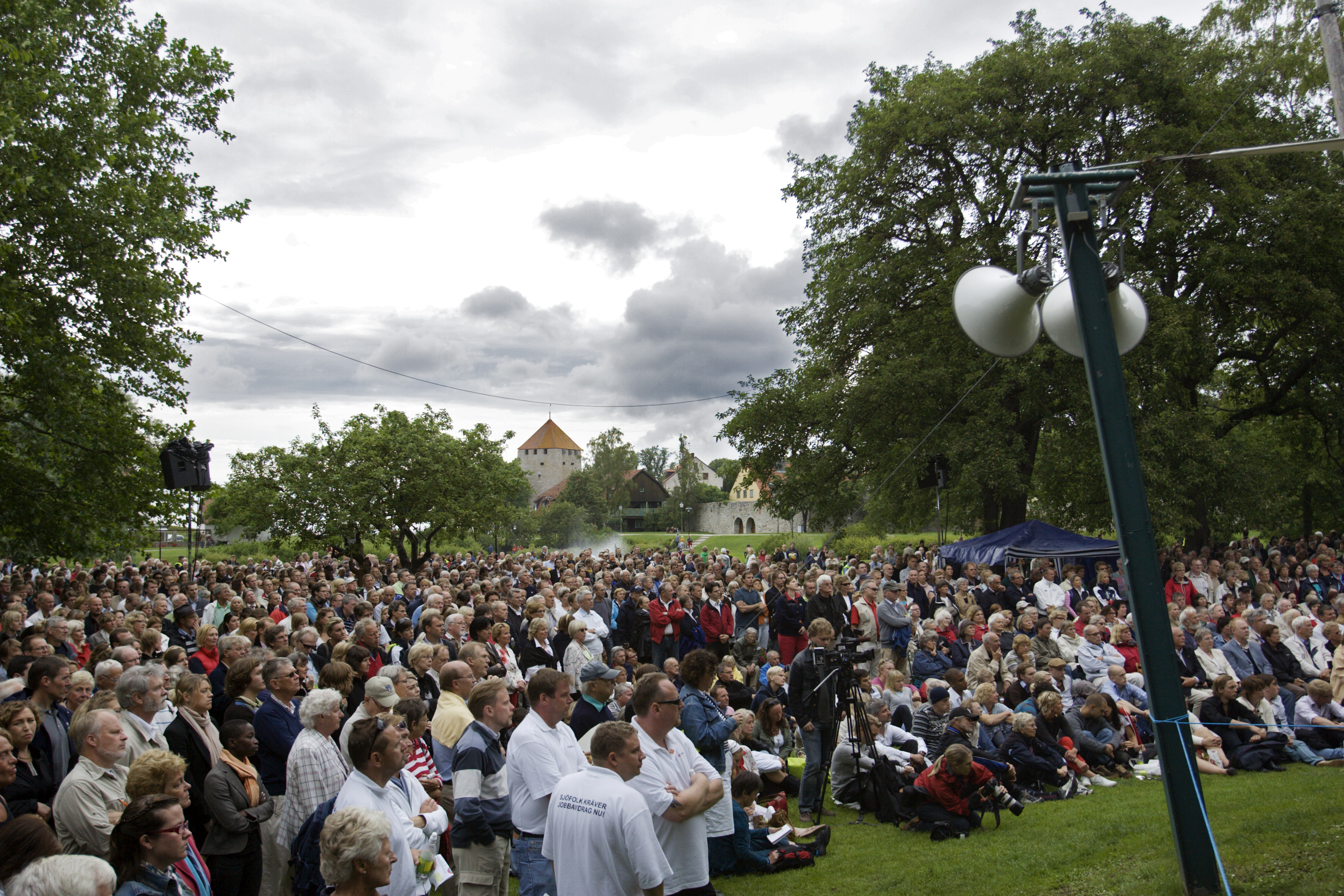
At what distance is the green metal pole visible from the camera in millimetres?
4137

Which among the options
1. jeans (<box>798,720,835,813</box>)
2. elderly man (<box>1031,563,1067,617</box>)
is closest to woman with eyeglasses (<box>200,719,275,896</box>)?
jeans (<box>798,720,835,813</box>)

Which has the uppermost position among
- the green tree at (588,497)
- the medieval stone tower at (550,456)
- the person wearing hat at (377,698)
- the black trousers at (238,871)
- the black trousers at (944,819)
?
the medieval stone tower at (550,456)

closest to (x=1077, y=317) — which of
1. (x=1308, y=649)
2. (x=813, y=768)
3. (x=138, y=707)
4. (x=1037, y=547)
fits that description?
(x=813, y=768)

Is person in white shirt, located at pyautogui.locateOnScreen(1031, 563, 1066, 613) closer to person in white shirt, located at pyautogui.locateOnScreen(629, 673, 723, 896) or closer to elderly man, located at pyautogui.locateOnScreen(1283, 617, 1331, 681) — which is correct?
elderly man, located at pyautogui.locateOnScreen(1283, 617, 1331, 681)

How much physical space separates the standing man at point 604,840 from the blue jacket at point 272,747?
2198 mm

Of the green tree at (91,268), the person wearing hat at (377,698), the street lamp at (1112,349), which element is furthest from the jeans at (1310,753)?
the green tree at (91,268)

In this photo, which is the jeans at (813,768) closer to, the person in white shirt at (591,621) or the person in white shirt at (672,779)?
the person in white shirt at (591,621)

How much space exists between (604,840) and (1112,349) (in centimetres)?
342

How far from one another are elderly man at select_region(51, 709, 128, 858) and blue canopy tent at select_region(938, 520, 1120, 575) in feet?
49.8

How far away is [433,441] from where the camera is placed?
2414 cm

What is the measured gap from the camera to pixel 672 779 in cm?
375

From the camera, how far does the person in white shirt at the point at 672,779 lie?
12.0ft

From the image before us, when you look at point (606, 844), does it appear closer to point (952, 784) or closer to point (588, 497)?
point (952, 784)

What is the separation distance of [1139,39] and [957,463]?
1017 cm
